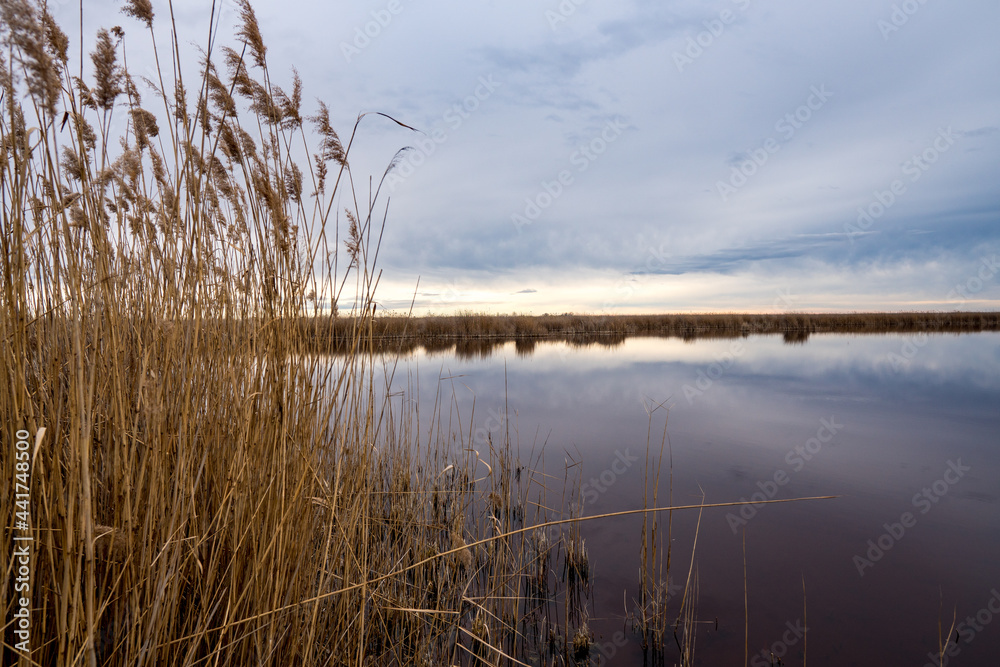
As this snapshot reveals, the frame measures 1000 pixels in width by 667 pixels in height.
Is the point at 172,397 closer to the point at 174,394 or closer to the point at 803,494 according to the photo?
the point at 174,394

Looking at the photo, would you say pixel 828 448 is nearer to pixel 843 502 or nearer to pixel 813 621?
pixel 843 502

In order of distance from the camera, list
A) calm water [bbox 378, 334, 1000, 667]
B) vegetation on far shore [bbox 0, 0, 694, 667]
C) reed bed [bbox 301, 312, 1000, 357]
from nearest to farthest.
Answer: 1. vegetation on far shore [bbox 0, 0, 694, 667]
2. calm water [bbox 378, 334, 1000, 667]
3. reed bed [bbox 301, 312, 1000, 357]

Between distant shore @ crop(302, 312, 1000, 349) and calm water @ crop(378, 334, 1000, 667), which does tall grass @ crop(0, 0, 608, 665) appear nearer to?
calm water @ crop(378, 334, 1000, 667)

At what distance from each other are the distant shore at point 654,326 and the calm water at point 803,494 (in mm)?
11834

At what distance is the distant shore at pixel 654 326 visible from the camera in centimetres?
2308

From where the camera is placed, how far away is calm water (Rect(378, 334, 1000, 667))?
8.57ft

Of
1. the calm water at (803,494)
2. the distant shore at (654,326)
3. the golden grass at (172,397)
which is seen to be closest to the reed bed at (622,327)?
the distant shore at (654,326)

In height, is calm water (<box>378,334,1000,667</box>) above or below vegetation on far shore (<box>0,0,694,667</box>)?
below

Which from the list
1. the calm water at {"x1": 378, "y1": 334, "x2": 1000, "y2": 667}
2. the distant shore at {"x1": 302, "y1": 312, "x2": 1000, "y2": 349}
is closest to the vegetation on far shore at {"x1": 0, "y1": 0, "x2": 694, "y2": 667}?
the calm water at {"x1": 378, "y1": 334, "x2": 1000, "y2": 667}

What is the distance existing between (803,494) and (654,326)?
28.9 meters

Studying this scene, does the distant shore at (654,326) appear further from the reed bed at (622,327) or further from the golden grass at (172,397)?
the golden grass at (172,397)

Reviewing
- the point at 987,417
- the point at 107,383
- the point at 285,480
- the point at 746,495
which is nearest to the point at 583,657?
the point at 285,480

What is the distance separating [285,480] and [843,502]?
16.9 ft

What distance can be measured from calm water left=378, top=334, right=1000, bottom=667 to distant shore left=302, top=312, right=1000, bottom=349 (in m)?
11.8
